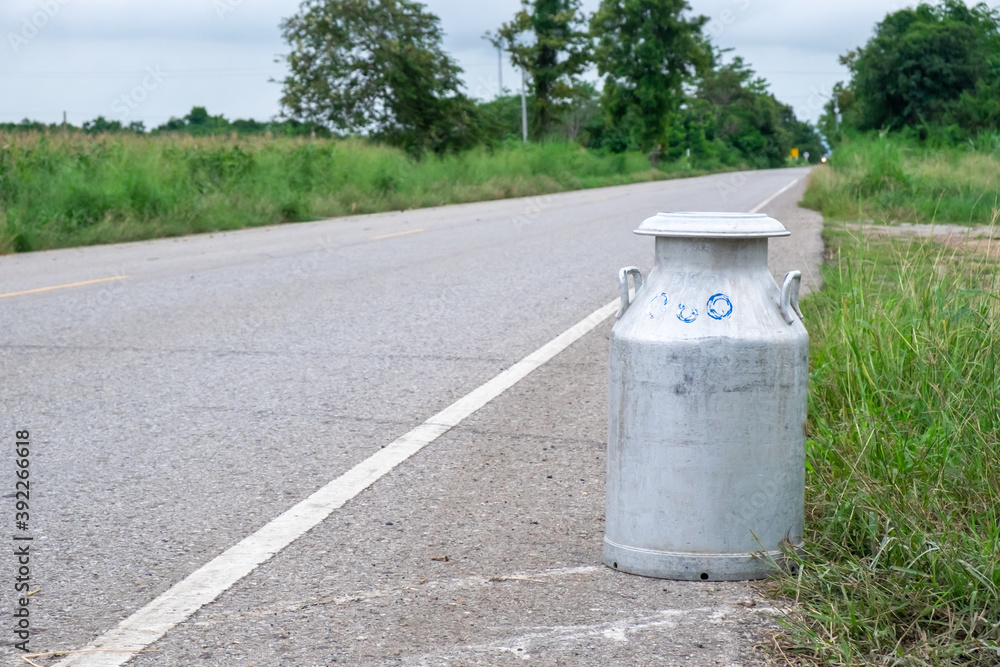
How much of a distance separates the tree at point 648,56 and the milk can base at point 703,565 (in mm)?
59680

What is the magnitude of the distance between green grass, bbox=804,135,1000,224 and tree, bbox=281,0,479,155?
16.3 metres

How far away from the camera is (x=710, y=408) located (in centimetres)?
299

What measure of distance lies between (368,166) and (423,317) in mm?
18958

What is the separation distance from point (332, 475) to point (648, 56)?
198 ft

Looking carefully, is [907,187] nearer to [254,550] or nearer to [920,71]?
[254,550]

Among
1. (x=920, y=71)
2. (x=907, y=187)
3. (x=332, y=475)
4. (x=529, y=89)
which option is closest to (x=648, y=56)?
(x=529, y=89)

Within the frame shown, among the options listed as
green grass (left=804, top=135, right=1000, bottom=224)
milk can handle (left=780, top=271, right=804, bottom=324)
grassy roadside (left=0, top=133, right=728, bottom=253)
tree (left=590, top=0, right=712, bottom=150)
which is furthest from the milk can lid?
tree (left=590, top=0, right=712, bottom=150)

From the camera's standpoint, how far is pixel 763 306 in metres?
3.06

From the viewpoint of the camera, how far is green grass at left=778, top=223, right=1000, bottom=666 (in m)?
2.61

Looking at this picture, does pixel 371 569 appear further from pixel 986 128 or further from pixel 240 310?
pixel 986 128

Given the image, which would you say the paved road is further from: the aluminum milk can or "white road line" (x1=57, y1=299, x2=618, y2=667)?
the aluminum milk can

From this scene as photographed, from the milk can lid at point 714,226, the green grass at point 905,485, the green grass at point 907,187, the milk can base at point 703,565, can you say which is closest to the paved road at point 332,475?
the milk can base at point 703,565

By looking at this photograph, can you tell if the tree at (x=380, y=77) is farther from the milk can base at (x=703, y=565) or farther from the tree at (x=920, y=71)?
the milk can base at (x=703, y=565)

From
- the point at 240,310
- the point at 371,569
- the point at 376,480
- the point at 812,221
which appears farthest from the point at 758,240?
the point at 812,221
